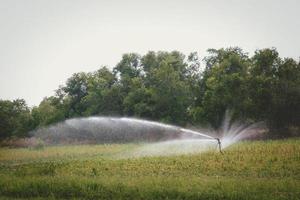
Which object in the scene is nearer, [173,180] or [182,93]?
[173,180]

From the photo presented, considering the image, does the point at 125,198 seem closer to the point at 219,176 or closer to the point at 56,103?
the point at 219,176

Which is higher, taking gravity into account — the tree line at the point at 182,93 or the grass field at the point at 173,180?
the tree line at the point at 182,93

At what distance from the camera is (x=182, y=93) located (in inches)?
2948

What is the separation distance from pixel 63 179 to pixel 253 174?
36.1 feet

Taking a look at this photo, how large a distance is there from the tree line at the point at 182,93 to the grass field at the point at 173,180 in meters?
22.6

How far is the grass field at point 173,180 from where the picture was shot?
18156mm

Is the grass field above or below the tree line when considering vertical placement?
below

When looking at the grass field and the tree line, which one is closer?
the grass field

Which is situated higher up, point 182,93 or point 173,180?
point 182,93

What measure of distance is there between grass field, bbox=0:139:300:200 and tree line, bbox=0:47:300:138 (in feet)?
74.2

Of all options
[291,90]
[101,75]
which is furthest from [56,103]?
[291,90]

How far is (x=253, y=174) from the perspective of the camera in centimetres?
2270

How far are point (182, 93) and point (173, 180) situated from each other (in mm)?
54635

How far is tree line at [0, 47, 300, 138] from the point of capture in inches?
2060
